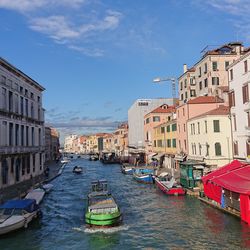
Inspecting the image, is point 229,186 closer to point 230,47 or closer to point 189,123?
point 189,123

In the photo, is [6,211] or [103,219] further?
[6,211]

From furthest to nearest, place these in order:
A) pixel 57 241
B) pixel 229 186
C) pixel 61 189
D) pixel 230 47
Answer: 1. pixel 230 47
2. pixel 61 189
3. pixel 229 186
4. pixel 57 241

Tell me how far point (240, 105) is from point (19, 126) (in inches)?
968

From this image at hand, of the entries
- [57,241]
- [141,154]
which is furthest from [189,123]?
[141,154]

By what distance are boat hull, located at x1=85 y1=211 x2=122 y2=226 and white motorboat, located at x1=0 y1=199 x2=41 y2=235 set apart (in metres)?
4.29

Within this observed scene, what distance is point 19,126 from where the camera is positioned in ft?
135

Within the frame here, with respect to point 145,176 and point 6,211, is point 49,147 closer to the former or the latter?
point 145,176

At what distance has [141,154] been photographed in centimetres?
9112

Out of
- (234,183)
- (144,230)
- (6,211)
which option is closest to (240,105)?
(234,183)

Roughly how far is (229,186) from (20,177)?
84.2 ft

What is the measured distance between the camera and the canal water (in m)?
20.9

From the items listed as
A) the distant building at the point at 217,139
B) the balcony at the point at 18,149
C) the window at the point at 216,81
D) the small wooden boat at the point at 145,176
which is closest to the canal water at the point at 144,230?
the balcony at the point at 18,149

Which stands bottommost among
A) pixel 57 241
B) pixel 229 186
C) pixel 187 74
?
pixel 57 241

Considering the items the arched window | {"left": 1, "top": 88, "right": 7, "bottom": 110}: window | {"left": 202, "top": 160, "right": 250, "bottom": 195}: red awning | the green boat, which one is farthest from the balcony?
{"left": 202, "top": 160, "right": 250, "bottom": 195}: red awning
